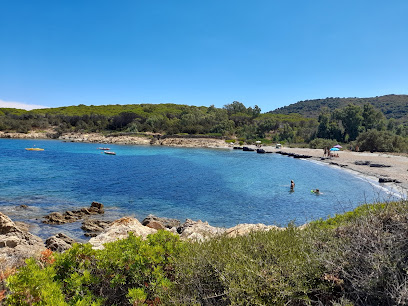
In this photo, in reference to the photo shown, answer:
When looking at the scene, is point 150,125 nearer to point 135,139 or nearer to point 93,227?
point 135,139

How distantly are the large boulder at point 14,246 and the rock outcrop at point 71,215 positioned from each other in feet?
12.9

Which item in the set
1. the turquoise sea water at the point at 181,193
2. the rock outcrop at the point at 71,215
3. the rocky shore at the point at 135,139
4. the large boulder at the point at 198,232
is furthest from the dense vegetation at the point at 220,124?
the large boulder at the point at 198,232

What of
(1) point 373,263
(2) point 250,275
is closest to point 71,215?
(2) point 250,275

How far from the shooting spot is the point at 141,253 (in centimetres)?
481

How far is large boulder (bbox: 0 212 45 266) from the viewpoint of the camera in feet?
21.6

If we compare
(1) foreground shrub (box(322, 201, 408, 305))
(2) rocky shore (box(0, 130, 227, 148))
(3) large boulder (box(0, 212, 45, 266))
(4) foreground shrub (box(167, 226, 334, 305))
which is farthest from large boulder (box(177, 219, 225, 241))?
(2) rocky shore (box(0, 130, 227, 148))

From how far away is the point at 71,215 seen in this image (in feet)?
53.1

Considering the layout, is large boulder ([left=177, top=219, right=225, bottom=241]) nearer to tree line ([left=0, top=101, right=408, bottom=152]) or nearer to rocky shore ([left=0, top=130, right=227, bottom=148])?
tree line ([left=0, top=101, right=408, bottom=152])

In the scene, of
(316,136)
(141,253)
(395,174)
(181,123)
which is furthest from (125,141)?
(141,253)

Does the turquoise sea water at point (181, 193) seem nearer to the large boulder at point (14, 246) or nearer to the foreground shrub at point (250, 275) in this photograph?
the large boulder at point (14, 246)

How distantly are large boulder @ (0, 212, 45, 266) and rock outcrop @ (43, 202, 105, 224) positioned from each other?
394cm

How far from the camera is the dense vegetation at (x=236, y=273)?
374cm

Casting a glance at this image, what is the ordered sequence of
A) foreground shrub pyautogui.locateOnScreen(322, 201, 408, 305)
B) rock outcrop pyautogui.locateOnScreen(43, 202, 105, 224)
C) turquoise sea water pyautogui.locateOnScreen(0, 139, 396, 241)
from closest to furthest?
foreground shrub pyautogui.locateOnScreen(322, 201, 408, 305), rock outcrop pyautogui.locateOnScreen(43, 202, 105, 224), turquoise sea water pyautogui.locateOnScreen(0, 139, 396, 241)

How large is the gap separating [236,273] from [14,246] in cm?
858
